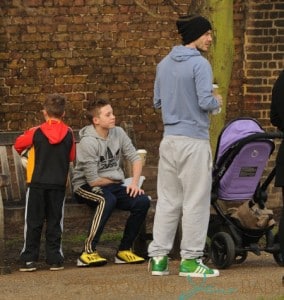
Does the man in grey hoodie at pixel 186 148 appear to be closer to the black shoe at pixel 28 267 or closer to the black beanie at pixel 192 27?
the black beanie at pixel 192 27

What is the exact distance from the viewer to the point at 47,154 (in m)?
9.52

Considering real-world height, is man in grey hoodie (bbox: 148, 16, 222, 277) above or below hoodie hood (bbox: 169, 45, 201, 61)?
below

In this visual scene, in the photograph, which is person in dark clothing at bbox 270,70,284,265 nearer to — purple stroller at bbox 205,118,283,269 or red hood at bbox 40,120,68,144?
purple stroller at bbox 205,118,283,269

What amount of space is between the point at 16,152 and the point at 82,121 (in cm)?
320

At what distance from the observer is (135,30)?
13570 mm

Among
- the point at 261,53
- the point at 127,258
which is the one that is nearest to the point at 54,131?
the point at 127,258

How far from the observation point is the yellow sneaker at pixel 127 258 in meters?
9.92

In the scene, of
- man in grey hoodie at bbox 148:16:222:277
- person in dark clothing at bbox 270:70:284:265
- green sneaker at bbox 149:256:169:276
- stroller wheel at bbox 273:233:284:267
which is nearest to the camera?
person in dark clothing at bbox 270:70:284:265

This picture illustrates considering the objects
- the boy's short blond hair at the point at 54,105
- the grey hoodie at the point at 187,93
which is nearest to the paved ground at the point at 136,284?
the grey hoodie at the point at 187,93

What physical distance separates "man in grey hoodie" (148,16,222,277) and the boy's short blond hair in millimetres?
1060

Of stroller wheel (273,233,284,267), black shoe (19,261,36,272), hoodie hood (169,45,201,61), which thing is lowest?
black shoe (19,261,36,272)

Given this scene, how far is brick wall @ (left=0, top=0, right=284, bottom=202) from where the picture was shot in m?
13.4

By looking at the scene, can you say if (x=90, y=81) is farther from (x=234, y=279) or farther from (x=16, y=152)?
(x=234, y=279)

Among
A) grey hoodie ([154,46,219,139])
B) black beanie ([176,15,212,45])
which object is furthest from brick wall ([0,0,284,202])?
grey hoodie ([154,46,219,139])
